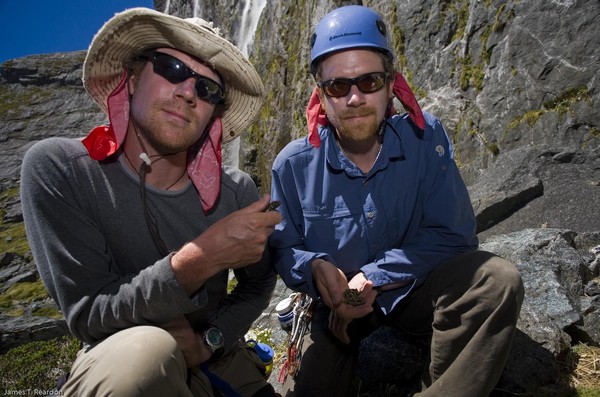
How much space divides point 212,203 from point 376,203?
1.27 metres

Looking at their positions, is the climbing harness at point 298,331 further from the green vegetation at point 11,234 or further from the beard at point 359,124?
the green vegetation at point 11,234

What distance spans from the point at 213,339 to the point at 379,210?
5.12 ft

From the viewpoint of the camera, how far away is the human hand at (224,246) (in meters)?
2.35

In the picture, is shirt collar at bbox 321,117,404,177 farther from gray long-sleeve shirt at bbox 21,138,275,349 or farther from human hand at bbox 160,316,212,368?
human hand at bbox 160,316,212,368

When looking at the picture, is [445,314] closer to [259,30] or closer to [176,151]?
[176,151]

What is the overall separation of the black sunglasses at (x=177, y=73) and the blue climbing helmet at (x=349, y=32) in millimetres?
1029

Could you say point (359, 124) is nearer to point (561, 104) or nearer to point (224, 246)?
point (224, 246)

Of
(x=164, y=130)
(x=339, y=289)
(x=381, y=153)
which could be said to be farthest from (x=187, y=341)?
(x=381, y=153)

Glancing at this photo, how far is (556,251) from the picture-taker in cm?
462

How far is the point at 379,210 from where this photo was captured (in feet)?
11.2

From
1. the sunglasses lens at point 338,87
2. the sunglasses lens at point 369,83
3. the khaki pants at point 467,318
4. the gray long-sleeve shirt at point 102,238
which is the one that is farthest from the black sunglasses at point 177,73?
the khaki pants at point 467,318

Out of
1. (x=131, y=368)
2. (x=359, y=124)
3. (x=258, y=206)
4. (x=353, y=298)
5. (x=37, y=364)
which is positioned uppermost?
(x=359, y=124)

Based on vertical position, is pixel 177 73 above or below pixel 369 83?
above

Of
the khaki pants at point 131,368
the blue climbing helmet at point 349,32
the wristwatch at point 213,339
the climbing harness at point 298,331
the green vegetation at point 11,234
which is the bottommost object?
the green vegetation at point 11,234
